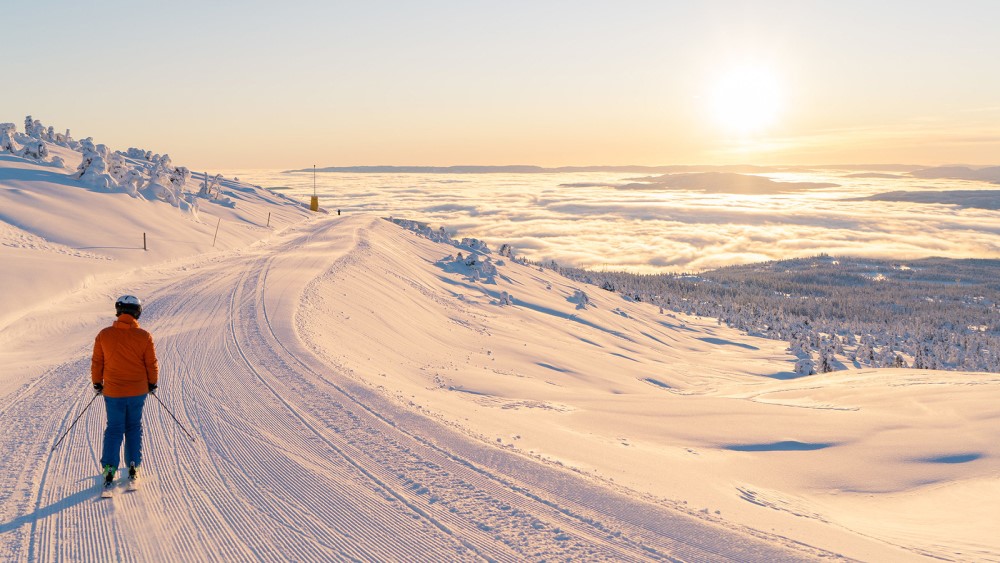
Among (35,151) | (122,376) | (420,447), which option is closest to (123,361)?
(122,376)

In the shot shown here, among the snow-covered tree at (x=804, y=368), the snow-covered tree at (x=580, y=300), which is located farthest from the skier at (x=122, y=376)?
the snow-covered tree at (x=804, y=368)

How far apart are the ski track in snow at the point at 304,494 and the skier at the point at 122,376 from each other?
484mm

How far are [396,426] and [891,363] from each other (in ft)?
219

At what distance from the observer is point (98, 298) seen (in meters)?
20.4

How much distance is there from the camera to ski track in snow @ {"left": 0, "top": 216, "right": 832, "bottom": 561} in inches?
213

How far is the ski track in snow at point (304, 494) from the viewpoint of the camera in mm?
5410

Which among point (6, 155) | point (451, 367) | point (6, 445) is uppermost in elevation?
point (6, 155)

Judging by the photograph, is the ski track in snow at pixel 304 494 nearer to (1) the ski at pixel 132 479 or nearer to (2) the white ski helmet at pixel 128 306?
(1) the ski at pixel 132 479

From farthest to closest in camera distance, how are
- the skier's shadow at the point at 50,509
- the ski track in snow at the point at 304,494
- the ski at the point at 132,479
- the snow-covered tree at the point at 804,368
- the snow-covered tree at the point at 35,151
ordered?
the snow-covered tree at the point at 35,151 → the snow-covered tree at the point at 804,368 → the ski at the point at 132,479 → the skier's shadow at the point at 50,509 → the ski track in snow at the point at 304,494

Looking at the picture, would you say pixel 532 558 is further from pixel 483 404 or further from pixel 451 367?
pixel 451 367

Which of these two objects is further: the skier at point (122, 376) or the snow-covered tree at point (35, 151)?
the snow-covered tree at point (35, 151)

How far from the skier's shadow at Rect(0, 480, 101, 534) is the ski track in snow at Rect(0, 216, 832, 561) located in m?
0.02

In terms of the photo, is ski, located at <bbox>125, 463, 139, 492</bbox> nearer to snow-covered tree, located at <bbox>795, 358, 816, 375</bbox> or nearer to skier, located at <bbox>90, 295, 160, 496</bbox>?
skier, located at <bbox>90, 295, 160, 496</bbox>

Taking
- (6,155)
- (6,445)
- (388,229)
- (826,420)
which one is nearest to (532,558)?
(6,445)
